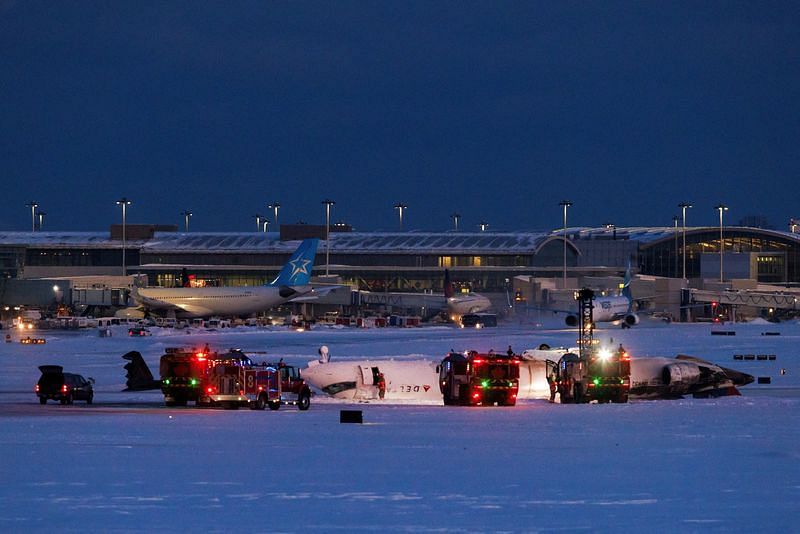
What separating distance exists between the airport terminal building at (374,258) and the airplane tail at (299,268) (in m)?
38.0

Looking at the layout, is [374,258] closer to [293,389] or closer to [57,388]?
[293,389]

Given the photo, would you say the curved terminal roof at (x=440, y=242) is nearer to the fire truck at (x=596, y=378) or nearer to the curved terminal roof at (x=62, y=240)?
the curved terminal roof at (x=62, y=240)

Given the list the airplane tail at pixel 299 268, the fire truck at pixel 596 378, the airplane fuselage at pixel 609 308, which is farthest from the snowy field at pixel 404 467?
the airplane tail at pixel 299 268

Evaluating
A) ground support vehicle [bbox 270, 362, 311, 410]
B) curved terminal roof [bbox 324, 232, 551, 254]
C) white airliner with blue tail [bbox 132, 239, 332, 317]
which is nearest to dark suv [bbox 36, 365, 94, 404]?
ground support vehicle [bbox 270, 362, 311, 410]

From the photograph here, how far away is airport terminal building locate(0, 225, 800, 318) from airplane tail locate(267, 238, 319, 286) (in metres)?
38.0

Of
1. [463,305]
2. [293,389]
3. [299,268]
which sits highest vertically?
[299,268]

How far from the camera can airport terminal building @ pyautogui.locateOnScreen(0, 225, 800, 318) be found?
163 metres

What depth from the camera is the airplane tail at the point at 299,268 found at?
120188 millimetres

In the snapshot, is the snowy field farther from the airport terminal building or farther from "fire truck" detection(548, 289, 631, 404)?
the airport terminal building

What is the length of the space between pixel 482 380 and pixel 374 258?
123 m

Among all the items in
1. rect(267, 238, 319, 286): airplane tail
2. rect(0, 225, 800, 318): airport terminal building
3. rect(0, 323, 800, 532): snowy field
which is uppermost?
rect(0, 225, 800, 318): airport terminal building

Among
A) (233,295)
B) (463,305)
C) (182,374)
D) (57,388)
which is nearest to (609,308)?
(463,305)

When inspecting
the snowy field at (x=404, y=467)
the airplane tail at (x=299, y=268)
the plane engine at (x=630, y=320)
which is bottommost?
the snowy field at (x=404, y=467)

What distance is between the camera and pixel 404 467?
23.7 m
